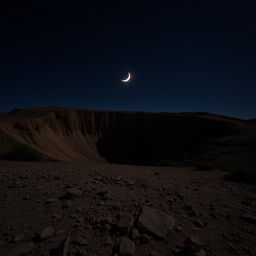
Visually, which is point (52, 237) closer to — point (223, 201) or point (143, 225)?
point (143, 225)

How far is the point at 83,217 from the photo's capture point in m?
2.26

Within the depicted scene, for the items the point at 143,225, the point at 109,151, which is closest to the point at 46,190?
the point at 143,225

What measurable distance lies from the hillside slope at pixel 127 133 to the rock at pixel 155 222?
19882 mm

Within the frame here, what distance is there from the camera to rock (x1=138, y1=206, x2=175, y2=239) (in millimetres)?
1972

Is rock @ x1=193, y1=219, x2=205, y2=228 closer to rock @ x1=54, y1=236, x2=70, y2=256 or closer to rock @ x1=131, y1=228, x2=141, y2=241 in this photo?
rock @ x1=131, y1=228, x2=141, y2=241

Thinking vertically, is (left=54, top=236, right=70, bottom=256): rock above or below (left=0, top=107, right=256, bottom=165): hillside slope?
below

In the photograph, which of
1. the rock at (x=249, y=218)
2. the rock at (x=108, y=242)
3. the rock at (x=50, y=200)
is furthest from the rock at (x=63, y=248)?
the rock at (x=249, y=218)

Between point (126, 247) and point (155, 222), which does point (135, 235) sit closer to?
point (126, 247)

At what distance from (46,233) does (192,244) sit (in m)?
1.86

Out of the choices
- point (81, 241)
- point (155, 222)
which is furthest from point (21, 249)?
point (155, 222)

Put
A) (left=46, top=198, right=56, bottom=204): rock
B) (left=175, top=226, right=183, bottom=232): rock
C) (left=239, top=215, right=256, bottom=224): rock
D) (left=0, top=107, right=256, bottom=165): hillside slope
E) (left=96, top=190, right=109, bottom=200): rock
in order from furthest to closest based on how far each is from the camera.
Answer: (left=0, top=107, right=256, bottom=165): hillside slope, (left=96, top=190, right=109, bottom=200): rock, (left=46, top=198, right=56, bottom=204): rock, (left=239, top=215, right=256, bottom=224): rock, (left=175, top=226, right=183, bottom=232): rock

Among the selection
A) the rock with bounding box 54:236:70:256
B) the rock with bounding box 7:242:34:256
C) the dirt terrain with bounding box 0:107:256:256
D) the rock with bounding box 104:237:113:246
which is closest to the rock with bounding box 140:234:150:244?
the dirt terrain with bounding box 0:107:256:256

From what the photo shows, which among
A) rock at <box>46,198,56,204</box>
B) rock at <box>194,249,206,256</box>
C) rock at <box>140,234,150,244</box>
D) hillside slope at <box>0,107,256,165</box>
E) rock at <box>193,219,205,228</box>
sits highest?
hillside slope at <box>0,107,256,165</box>

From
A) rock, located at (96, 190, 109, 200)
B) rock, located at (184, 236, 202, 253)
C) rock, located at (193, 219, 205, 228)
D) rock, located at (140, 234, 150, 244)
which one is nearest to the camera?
rock, located at (184, 236, 202, 253)
